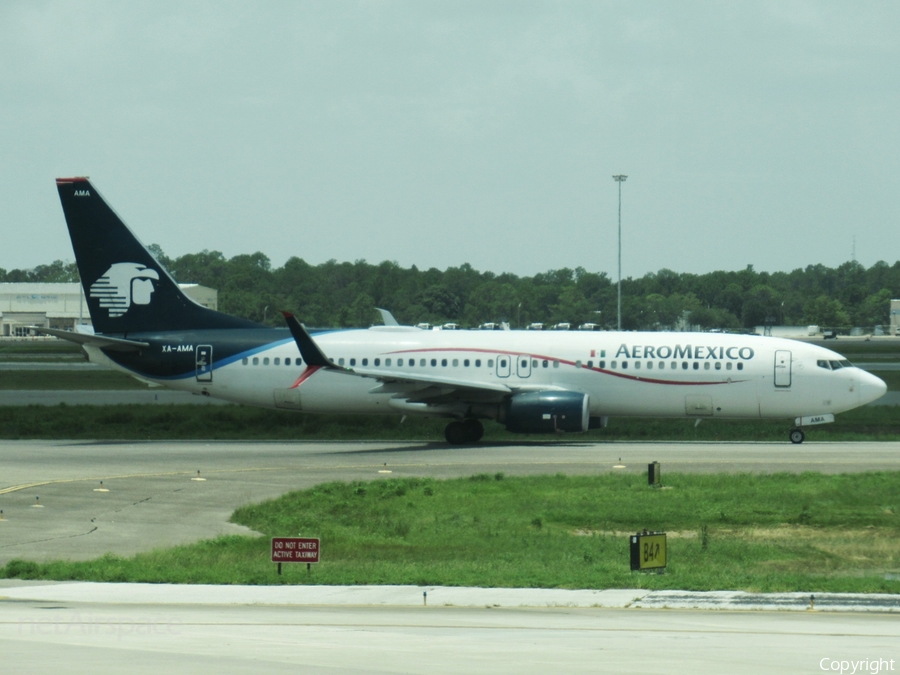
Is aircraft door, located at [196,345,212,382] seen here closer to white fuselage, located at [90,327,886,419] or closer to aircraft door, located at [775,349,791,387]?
white fuselage, located at [90,327,886,419]

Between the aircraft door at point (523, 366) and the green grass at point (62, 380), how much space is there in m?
35.8

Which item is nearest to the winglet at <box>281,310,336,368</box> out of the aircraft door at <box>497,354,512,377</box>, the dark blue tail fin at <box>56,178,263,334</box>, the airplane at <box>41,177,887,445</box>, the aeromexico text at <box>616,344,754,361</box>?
the airplane at <box>41,177,887,445</box>

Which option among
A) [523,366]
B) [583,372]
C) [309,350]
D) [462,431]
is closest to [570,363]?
[583,372]

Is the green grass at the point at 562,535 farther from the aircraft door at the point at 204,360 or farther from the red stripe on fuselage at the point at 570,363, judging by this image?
the aircraft door at the point at 204,360

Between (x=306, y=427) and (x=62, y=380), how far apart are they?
3240 cm

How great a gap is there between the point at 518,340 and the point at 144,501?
1811 cm

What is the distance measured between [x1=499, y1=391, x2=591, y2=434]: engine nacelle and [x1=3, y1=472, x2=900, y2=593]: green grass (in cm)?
841

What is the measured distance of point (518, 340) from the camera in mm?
42594

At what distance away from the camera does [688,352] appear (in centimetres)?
4128

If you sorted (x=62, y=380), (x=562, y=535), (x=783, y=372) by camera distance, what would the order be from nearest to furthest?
(x=562, y=535) < (x=783, y=372) < (x=62, y=380)

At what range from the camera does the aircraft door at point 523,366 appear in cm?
4182

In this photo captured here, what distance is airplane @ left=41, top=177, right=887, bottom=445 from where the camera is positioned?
40625 mm

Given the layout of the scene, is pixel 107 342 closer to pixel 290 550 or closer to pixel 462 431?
pixel 462 431

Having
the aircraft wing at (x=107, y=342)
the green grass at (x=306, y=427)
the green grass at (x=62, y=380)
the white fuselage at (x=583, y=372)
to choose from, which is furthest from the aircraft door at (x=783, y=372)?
the green grass at (x=62, y=380)
